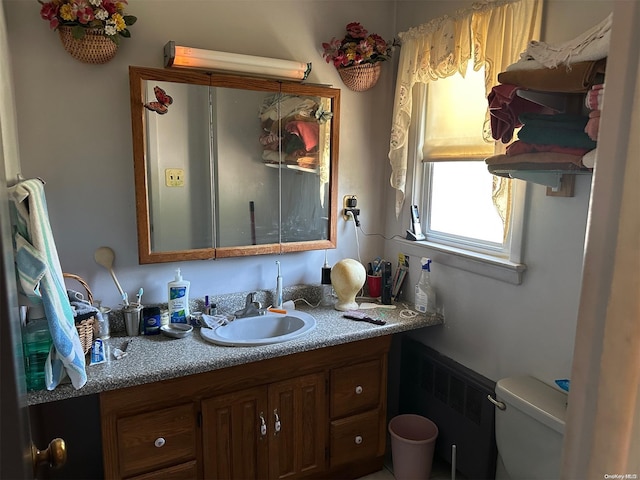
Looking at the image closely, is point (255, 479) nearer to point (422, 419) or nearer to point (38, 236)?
point (422, 419)

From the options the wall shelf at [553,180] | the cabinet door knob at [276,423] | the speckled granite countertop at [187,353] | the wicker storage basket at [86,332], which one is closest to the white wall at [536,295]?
the wall shelf at [553,180]

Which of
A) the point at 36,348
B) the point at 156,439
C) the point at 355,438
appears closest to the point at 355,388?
the point at 355,438

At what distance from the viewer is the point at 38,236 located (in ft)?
4.53

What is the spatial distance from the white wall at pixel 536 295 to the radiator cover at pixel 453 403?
0.08 metres

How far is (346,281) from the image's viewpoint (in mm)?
2287

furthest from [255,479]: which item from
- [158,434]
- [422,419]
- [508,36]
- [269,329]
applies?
[508,36]

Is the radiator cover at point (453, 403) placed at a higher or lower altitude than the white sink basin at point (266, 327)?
lower

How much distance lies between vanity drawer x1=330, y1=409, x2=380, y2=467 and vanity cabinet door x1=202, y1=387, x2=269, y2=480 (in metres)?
0.34

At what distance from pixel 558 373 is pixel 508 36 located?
128 centimetres

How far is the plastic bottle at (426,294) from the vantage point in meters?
2.27

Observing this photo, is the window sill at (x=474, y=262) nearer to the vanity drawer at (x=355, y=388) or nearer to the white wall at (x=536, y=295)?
the white wall at (x=536, y=295)

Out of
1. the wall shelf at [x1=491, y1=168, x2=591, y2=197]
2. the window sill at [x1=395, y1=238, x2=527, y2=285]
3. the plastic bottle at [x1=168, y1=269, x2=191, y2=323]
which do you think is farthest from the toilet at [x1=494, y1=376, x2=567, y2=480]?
the plastic bottle at [x1=168, y1=269, x2=191, y2=323]

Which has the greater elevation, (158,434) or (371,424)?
(158,434)

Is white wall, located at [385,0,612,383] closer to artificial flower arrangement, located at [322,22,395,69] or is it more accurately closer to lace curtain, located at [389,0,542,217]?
lace curtain, located at [389,0,542,217]
